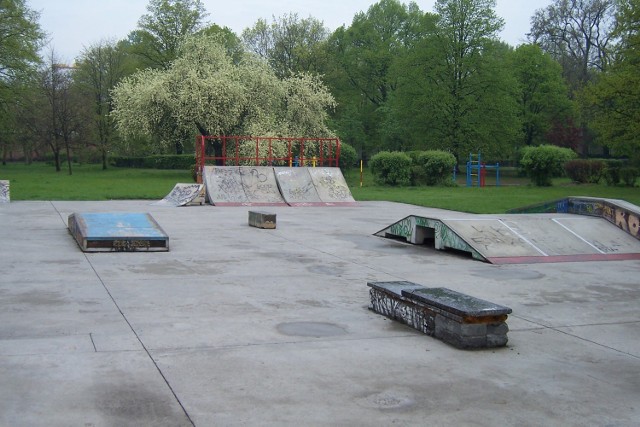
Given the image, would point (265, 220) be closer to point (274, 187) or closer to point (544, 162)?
point (274, 187)

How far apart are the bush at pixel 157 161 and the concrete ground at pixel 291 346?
44676 millimetres

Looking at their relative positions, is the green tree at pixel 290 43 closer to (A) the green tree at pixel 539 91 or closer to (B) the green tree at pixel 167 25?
(B) the green tree at pixel 167 25

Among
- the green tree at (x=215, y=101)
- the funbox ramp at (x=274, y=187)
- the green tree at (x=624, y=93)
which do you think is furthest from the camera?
the green tree at (x=215, y=101)

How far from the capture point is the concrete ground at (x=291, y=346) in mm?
4418

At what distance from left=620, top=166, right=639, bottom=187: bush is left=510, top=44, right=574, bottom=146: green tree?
2390 centimetres

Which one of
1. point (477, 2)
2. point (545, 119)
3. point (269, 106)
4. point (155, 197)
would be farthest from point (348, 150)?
point (545, 119)

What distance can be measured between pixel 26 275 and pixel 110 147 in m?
46.3

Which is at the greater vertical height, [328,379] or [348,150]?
[348,150]

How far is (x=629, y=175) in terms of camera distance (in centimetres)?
3241

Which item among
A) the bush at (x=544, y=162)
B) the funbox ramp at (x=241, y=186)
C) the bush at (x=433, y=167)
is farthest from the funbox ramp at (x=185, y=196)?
the bush at (x=544, y=162)

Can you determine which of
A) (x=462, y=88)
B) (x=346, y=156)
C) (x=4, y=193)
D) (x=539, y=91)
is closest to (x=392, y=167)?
(x=346, y=156)

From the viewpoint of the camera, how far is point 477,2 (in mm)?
48500

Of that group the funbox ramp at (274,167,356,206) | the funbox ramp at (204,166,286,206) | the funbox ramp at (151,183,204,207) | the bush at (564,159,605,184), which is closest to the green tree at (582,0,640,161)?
the bush at (564,159,605,184)

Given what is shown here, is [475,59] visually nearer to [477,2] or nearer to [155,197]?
[477,2]
